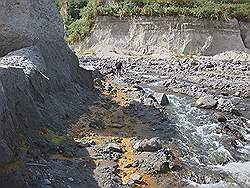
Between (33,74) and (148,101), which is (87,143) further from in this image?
(148,101)

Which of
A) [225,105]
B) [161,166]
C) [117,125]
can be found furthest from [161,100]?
[161,166]

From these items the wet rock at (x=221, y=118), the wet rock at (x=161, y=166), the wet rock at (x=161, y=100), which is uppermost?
the wet rock at (x=161, y=166)

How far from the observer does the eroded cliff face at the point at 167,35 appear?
141 ft

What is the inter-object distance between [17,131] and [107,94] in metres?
12.1

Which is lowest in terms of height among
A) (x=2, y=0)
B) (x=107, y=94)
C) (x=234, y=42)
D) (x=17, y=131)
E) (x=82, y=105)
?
(x=234, y=42)

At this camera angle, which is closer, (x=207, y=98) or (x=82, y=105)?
(x=82, y=105)

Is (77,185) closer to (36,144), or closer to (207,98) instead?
(36,144)

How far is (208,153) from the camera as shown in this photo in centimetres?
1552

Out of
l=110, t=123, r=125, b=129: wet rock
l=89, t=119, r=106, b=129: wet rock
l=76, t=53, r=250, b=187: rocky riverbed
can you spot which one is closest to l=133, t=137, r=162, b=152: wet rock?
l=76, t=53, r=250, b=187: rocky riverbed

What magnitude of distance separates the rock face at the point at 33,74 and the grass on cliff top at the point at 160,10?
23502mm

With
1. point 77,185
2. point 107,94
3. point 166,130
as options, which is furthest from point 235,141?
point 107,94

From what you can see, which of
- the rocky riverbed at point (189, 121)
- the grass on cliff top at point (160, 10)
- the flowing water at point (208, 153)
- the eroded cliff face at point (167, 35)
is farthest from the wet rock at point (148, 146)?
the grass on cliff top at point (160, 10)

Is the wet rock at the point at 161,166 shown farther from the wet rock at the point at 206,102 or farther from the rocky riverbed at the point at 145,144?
the wet rock at the point at 206,102

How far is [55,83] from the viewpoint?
18969 millimetres
